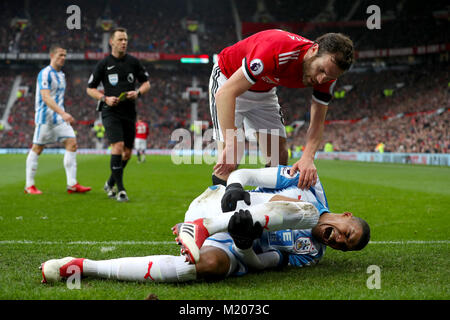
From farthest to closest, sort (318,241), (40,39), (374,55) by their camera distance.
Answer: (40,39) < (374,55) < (318,241)

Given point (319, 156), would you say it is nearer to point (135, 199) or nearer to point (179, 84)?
point (179, 84)

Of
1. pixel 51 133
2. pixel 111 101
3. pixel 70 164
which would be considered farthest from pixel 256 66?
pixel 51 133

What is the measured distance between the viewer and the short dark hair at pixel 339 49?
296cm

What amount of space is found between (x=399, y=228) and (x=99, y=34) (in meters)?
42.4

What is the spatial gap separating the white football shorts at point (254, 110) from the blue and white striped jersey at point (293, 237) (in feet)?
3.89

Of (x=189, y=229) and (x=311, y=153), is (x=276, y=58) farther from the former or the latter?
(x=189, y=229)

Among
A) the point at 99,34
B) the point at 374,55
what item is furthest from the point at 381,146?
the point at 99,34

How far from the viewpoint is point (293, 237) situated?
3.14 meters

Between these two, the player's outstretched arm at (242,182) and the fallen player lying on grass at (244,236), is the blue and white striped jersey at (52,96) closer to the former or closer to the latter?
the fallen player lying on grass at (244,236)

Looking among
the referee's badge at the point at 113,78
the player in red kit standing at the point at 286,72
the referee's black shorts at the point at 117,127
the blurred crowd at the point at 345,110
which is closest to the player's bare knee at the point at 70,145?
the referee's black shorts at the point at 117,127

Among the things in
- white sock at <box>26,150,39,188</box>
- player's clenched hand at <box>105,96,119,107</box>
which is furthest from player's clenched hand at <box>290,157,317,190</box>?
white sock at <box>26,150,39,188</box>

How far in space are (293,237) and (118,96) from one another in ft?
16.4

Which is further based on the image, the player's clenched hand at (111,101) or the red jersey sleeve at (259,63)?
the player's clenched hand at (111,101)

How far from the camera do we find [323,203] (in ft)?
10.7
